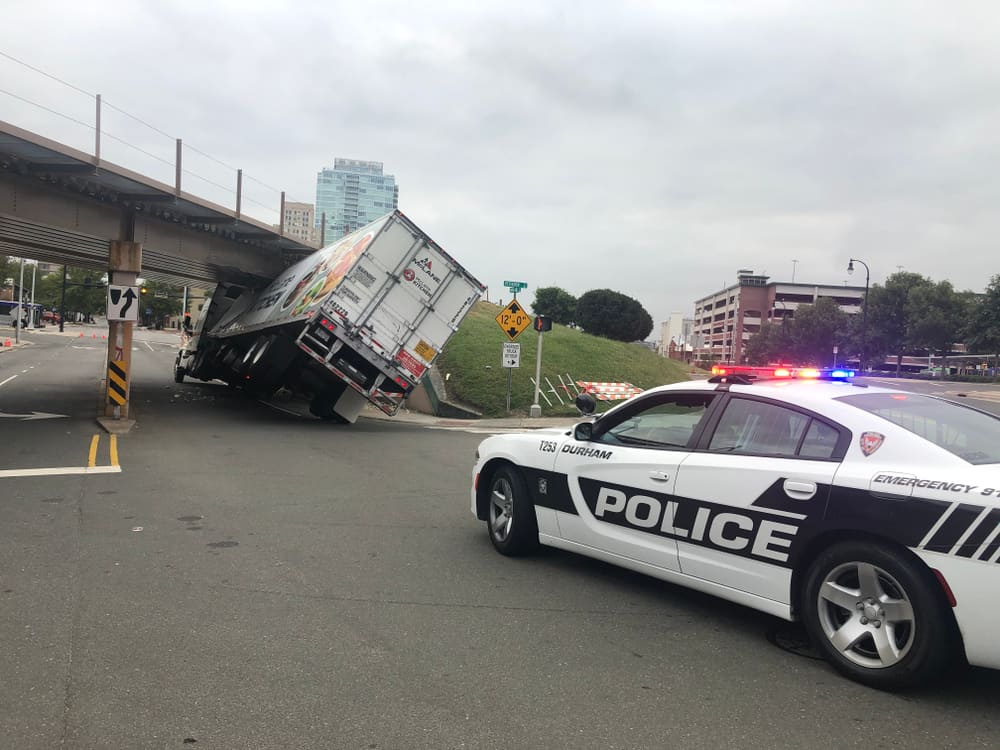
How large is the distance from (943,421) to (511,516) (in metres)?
3.01

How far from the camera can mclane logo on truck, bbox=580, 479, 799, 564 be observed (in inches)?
160

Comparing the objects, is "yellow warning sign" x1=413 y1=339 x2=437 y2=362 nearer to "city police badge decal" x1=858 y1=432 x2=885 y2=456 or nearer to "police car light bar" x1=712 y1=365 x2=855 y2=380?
"police car light bar" x1=712 y1=365 x2=855 y2=380

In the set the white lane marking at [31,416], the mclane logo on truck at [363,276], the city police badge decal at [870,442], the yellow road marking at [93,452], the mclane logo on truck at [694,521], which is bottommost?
the white lane marking at [31,416]

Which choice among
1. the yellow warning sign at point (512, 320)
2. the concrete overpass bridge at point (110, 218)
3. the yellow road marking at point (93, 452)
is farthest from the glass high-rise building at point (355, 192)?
the yellow road marking at point (93, 452)

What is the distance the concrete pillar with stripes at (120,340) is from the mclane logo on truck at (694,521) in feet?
42.5

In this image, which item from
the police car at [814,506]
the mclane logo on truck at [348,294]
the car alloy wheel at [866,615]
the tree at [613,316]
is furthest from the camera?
the tree at [613,316]

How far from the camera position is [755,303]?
12912 centimetres

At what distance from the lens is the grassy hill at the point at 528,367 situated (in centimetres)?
2225

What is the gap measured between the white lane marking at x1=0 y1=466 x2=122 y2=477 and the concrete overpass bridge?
615 centimetres

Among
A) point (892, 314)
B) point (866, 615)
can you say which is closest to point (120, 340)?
point (866, 615)

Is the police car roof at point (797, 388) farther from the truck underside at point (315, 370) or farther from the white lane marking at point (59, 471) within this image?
the truck underside at point (315, 370)

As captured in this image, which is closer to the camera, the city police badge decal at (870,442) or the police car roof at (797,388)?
the city police badge decal at (870,442)

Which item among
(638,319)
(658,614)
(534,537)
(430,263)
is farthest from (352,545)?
(638,319)

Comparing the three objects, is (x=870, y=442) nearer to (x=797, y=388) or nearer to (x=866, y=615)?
(x=797, y=388)
